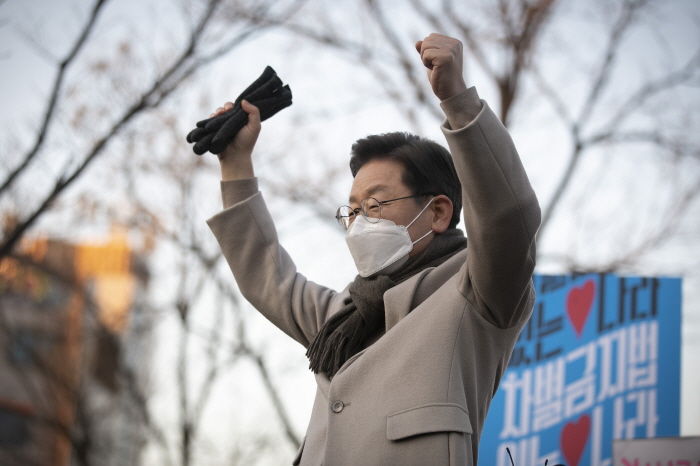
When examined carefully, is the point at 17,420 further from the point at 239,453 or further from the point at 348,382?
the point at 348,382

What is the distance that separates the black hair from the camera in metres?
2.78

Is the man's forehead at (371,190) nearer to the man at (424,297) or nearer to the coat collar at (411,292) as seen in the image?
the man at (424,297)

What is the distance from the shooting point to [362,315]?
261 cm

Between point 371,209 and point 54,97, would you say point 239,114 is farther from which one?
point 54,97

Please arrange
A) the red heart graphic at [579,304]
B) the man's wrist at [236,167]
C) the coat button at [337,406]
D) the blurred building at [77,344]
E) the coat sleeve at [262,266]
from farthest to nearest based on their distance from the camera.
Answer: the blurred building at [77,344]
the red heart graphic at [579,304]
the man's wrist at [236,167]
the coat sleeve at [262,266]
the coat button at [337,406]

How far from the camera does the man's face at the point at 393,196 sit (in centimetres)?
273

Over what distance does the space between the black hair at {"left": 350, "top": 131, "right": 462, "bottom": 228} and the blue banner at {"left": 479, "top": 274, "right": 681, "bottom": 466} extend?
225 cm

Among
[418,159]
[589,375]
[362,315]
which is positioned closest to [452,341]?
[362,315]

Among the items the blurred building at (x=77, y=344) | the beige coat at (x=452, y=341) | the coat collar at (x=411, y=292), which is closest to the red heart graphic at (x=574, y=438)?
the beige coat at (x=452, y=341)

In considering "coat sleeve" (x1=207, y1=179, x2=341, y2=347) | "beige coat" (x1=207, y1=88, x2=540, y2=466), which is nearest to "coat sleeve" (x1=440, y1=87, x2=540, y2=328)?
"beige coat" (x1=207, y1=88, x2=540, y2=466)

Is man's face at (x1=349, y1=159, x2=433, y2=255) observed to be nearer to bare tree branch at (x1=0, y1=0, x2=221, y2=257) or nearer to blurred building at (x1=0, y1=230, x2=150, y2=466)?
bare tree branch at (x1=0, y1=0, x2=221, y2=257)

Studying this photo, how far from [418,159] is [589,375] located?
8.09ft

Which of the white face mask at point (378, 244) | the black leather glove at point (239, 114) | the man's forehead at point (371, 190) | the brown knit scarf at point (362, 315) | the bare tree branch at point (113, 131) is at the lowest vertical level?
the brown knit scarf at point (362, 315)

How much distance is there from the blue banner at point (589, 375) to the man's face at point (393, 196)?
2275 mm
